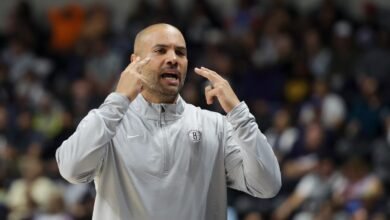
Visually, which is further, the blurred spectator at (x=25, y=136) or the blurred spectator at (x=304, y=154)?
the blurred spectator at (x=25, y=136)

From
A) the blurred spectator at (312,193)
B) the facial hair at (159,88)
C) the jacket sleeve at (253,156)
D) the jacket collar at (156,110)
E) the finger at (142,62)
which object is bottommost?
the blurred spectator at (312,193)

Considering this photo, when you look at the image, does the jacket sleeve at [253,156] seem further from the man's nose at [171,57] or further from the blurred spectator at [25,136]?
the blurred spectator at [25,136]

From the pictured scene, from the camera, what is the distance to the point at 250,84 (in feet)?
41.8

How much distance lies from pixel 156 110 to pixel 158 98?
6 centimetres

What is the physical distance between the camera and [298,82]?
41.3 feet

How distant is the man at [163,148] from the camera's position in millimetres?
4621

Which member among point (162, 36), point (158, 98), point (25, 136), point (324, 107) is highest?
point (162, 36)

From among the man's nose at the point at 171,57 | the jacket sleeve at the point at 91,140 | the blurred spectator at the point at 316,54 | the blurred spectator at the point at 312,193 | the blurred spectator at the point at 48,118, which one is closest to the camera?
the jacket sleeve at the point at 91,140

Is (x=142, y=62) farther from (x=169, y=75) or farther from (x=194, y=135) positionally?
(x=194, y=135)

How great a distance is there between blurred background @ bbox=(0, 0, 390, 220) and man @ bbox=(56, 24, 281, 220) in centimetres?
494

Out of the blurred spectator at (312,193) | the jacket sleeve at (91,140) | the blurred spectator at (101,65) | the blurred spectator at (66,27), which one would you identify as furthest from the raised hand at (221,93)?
the blurred spectator at (66,27)

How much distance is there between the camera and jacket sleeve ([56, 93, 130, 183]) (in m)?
4.55

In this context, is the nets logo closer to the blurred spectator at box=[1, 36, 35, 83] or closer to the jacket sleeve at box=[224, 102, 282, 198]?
the jacket sleeve at box=[224, 102, 282, 198]

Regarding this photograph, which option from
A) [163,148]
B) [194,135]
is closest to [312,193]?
[194,135]
